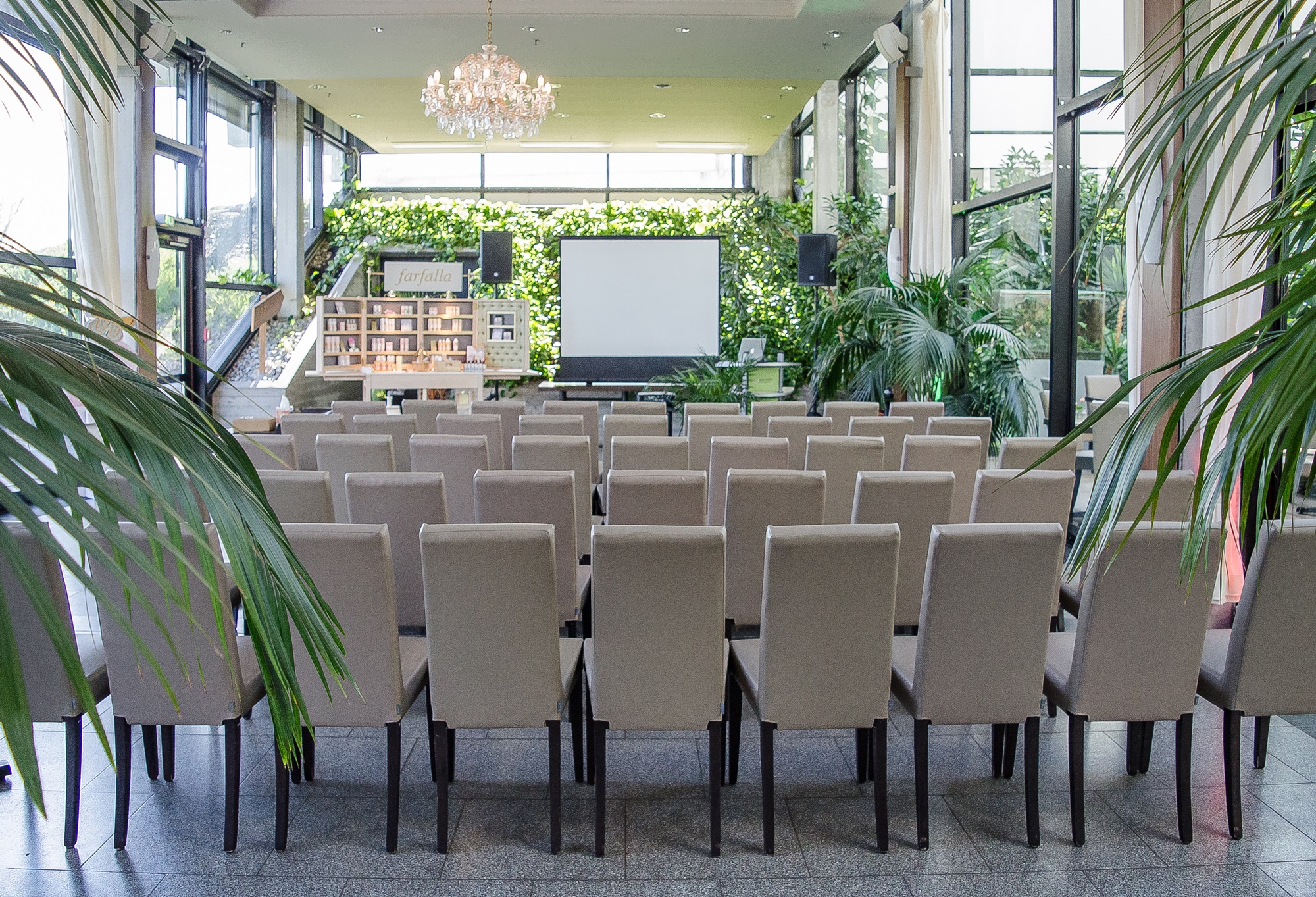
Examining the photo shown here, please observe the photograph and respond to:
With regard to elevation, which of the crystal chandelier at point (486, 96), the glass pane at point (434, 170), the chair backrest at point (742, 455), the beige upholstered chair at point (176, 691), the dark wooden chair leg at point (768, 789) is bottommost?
the dark wooden chair leg at point (768, 789)

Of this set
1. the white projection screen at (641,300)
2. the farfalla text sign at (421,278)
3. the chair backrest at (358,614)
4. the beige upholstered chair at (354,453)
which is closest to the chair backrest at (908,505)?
the chair backrest at (358,614)

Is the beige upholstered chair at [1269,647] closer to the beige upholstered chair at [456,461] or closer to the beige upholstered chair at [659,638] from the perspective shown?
the beige upholstered chair at [659,638]

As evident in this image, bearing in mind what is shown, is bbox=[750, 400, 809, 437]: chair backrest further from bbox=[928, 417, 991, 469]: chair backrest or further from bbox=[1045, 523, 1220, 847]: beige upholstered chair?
bbox=[1045, 523, 1220, 847]: beige upholstered chair

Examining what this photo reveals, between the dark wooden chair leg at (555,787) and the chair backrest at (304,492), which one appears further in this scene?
the chair backrest at (304,492)

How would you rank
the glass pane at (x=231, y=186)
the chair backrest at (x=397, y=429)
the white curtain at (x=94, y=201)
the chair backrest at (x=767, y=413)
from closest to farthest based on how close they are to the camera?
the chair backrest at (x=397, y=429)
the chair backrest at (x=767, y=413)
the white curtain at (x=94, y=201)
the glass pane at (x=231, y=186)

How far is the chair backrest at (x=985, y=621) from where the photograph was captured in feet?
8.39

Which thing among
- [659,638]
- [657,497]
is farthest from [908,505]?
[659,638]

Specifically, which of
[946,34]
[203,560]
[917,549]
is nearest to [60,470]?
[203,560]

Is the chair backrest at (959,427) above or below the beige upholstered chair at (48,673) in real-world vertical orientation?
above

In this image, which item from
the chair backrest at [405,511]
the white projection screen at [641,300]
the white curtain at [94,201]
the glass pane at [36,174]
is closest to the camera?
the chair backrest at [405,511]

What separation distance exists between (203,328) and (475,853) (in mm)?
10139

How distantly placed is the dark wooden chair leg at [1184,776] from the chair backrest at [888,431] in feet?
8.91

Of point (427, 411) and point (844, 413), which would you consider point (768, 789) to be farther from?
point (427, 411)

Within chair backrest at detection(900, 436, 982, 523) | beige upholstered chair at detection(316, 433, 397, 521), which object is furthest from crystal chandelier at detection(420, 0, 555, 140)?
chair backrest at detection(900, 436, 982, 523)
